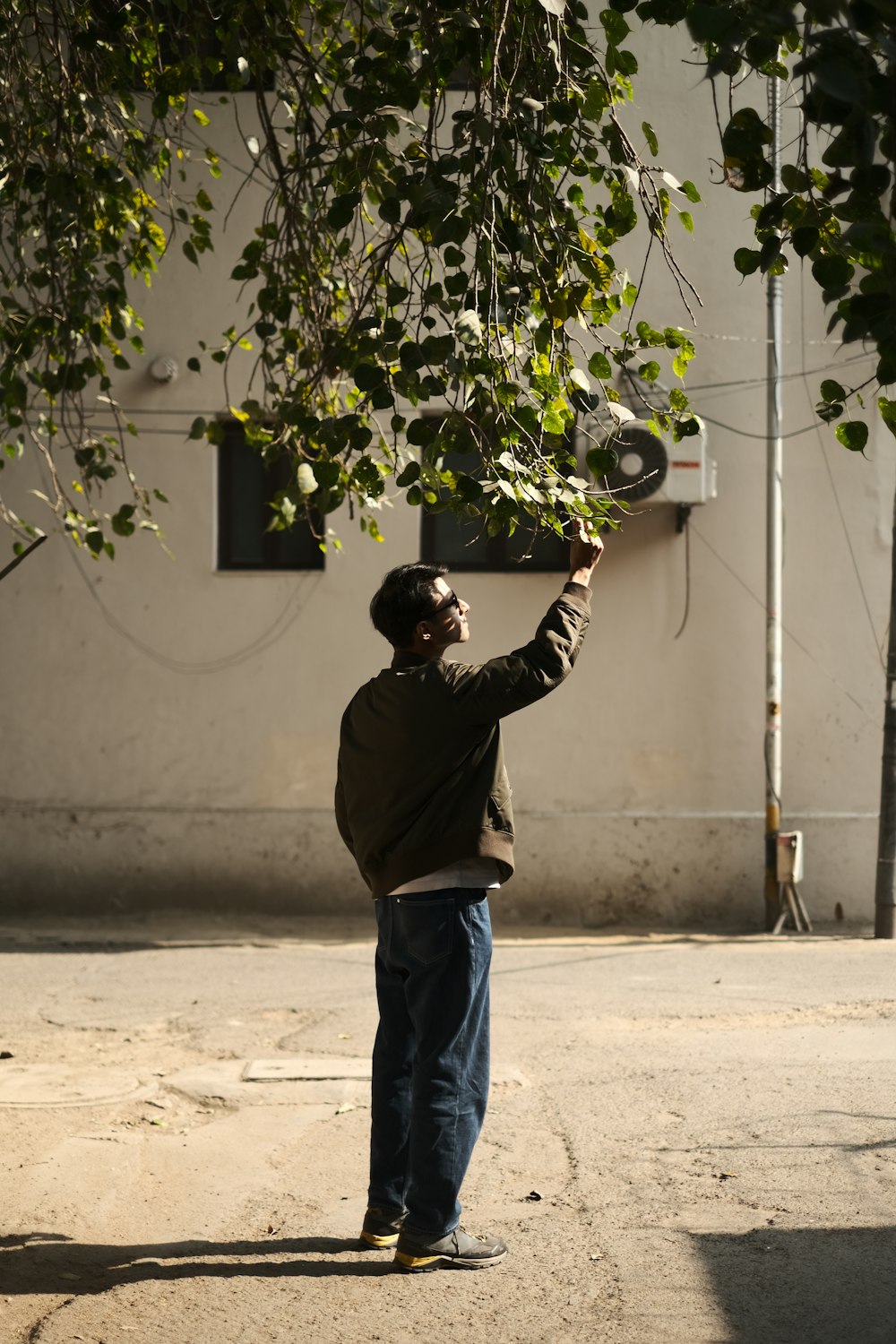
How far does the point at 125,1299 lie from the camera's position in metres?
3.73

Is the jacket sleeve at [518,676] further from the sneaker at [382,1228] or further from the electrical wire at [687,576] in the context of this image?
the electrical wire at [687,576]

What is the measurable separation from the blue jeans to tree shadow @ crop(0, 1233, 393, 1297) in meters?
0.28

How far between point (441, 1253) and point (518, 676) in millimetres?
1543

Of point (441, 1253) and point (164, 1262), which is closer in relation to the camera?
point (441, 1253)

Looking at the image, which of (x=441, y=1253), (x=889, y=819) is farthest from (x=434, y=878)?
(x=889, y=819)

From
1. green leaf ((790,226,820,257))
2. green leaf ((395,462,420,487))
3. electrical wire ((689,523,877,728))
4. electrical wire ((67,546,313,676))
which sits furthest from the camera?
electrical wire ((67,546,313,676))

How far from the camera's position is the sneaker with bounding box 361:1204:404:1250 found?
4.05 meters

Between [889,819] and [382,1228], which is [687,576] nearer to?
[889,819]

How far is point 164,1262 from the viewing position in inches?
158

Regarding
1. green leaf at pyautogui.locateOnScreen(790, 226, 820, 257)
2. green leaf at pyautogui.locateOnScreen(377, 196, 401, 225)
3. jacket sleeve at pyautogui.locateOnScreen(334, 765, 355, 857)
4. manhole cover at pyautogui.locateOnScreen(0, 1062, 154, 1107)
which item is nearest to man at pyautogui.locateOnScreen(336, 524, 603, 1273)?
jacket sleeve at pyautogui.locateOnScreen(334, 765, 355, 857)

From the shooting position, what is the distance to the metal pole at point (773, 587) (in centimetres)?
1134

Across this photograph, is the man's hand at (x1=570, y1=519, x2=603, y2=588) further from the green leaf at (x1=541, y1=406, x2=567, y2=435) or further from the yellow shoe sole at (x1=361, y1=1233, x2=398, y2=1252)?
the yellow shoe sole at (x1=361, y1=1233, x2=398, y2=1252)

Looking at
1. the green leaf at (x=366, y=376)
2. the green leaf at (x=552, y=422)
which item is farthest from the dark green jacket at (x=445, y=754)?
the green leaf at (x=366, y=376)

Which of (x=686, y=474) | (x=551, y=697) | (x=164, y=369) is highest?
(x=164, y=369)
